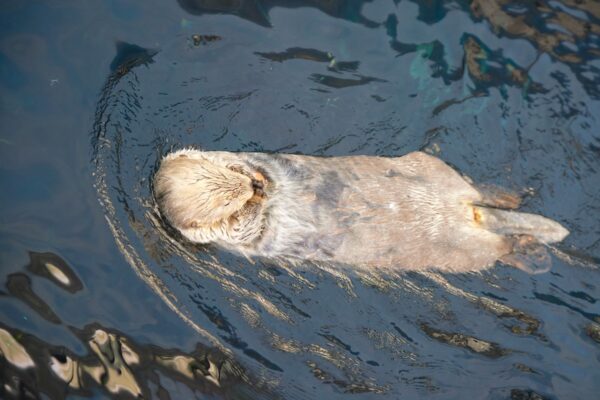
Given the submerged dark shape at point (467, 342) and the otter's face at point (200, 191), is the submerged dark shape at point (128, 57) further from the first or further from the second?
the submerged dark shape at point (467, 342)

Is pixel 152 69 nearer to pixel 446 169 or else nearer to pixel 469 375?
pixel 446 169

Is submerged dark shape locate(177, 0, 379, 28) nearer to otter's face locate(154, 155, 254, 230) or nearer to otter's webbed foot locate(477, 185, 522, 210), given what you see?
otter's face locate(154, 155, 254, 230)

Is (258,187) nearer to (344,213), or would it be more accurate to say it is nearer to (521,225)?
(344,213)

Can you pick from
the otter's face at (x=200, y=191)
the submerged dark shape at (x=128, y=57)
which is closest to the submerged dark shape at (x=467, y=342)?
the otter's face at (x=200, y=191)

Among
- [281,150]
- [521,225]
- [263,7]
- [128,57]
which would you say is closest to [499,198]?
[521,225]

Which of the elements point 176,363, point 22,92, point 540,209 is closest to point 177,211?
point 176,363

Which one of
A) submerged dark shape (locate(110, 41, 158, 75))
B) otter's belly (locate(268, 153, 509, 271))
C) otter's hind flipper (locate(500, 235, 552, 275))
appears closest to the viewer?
otter's belly (locate(268, 153, 509, 271))

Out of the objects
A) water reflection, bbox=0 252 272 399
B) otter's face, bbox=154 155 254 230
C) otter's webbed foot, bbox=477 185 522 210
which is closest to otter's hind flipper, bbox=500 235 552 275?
otter's webbed foot, bbox=477 185 522 210
